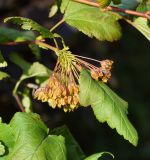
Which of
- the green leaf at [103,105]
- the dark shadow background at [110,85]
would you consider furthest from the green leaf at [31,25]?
the dark shadow background at [110,85]

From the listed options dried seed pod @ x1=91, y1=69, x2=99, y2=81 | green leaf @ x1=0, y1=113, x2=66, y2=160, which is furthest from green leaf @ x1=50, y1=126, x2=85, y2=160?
dried seed pod @ x1=91, y1=69, x2=99, y2=81

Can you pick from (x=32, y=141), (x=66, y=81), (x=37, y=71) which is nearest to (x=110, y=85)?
(x=37, y=71)

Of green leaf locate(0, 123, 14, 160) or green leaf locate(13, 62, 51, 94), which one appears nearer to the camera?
green leaf locate(0, 123, 14, 160)

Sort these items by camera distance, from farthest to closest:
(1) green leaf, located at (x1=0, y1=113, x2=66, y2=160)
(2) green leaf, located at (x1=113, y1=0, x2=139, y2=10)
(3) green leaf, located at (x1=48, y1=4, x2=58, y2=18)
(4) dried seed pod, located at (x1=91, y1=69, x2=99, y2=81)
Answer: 1. (3) green leaf, located at (x1=48, y1=4, x2=58, y2=18)
2. (2) green leaf, located at (x1=113, y1=0, x2=139, y2=10)
3. (4) dried seed pod, located at (x1=91, y1=69, x2=99, y2=81)
4. (1) green leaf, located at (x1=0, y1=113, x2=66, y2=160)

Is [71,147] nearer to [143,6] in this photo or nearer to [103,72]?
[103,72]

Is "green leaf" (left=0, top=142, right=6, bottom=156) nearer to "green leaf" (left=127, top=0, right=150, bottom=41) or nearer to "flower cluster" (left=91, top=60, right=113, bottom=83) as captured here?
"flower cluster" (left=91, top=60, right=113, bottom=83)

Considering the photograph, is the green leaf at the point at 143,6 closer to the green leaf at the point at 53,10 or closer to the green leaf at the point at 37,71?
the green leaf at the point at 53,10
